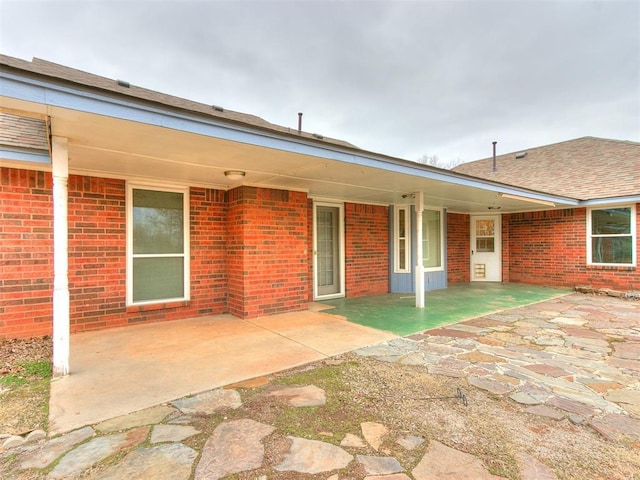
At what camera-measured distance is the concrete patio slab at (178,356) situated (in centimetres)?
273

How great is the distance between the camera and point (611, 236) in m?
8.80

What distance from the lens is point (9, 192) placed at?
4.34 m

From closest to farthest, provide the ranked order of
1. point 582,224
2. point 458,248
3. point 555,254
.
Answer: point 582,224 → point 555,254 → point 458,248

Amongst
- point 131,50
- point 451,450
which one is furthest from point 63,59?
point 451,450

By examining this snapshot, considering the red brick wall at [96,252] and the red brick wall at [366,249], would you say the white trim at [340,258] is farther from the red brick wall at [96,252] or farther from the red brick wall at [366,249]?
the red brick wall at [96,252]

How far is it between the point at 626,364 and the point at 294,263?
4937mm

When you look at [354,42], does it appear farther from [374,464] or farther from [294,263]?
[374,464]

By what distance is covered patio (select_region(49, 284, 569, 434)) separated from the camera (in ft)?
9.14

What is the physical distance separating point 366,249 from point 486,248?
5.33 meters

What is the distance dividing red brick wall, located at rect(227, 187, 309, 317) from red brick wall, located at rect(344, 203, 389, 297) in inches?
78.9

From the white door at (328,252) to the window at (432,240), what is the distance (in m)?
2.89

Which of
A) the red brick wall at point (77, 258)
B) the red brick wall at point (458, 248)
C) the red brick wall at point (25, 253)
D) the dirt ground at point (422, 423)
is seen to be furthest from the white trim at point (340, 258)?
the red brick wall at point (25, 253)

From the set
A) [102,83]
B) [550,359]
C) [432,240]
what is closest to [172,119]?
[102,83]

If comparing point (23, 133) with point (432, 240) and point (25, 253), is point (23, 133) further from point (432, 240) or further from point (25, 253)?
point (432, 240)
